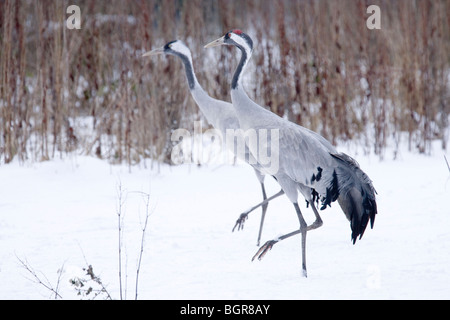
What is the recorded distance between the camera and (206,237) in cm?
385

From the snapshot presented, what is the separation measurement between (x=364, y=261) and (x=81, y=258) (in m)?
1.54

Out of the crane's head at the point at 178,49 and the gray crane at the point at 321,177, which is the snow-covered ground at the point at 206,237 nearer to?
the gray crane at the point at 321,177

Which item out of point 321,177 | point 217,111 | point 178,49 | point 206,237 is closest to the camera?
point 321,177

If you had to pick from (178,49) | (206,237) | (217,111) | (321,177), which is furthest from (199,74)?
(321,177)

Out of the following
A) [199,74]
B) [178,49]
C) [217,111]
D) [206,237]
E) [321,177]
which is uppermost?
[178,49]

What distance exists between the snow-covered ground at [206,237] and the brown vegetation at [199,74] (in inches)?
16.2

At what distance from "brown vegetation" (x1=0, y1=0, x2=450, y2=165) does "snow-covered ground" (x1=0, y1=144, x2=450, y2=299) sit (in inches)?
16.2

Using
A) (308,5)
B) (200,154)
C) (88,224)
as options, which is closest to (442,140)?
(308,5)

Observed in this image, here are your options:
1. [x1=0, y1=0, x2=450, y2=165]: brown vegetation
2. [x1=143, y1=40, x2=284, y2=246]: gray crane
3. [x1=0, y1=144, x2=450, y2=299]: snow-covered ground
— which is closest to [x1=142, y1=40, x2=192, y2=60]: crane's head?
[x1=143, y1=40, x2=284, y2=246]: gray crane

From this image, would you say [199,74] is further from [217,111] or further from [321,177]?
[321,177]

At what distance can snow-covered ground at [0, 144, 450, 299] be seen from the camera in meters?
2.87

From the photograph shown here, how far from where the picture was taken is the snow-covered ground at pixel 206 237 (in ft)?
9.40

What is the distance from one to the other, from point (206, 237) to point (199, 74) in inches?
110

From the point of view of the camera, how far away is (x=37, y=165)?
5512 mm
